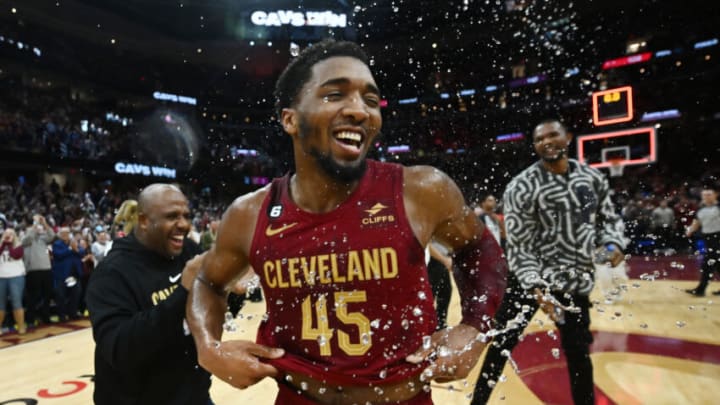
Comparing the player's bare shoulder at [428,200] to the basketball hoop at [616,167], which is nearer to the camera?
the player's bare shoulder at [428,200]

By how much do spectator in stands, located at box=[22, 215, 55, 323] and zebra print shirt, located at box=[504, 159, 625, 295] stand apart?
276 inches

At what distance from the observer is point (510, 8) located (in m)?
20.4

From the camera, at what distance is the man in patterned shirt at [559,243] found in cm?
259

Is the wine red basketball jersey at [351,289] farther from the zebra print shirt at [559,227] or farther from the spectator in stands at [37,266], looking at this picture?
the spectator in stands at [37,266]

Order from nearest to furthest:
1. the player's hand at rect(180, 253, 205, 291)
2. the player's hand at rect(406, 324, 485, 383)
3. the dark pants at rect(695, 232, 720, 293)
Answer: the player's hand at rect(406, 324, 485, 383) < the player's hand at rect(180, 253, 205, 291) < the dark pants at rect(695, 232, 720, 293)

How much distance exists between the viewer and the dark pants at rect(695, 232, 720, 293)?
6551 millimetres

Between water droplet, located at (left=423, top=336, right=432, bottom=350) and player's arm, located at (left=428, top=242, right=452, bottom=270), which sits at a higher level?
water droplet, located at (left=423, top=336, right=432, bottom=350)

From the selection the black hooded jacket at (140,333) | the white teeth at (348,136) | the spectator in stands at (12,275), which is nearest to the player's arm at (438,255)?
the black hooded jacket at (140,333)

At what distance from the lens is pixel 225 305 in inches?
62.2

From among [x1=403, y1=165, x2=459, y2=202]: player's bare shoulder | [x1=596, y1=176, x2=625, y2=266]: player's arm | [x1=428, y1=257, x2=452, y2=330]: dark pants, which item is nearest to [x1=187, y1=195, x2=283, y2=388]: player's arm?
[x1=403, y1=165, x2=459, y2=202]: player's bare shoulder

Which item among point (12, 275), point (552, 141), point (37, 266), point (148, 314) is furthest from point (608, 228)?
point (37, 266)

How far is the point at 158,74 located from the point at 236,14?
5.79m

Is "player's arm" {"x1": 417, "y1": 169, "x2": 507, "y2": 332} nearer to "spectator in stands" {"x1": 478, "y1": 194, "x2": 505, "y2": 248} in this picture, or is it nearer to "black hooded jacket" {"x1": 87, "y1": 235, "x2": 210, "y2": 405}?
"black hooded jacket" {"x1": 87, "y1": 235, "x2": 210, "y2": 405}

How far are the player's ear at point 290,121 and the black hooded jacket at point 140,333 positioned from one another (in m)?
0.77
